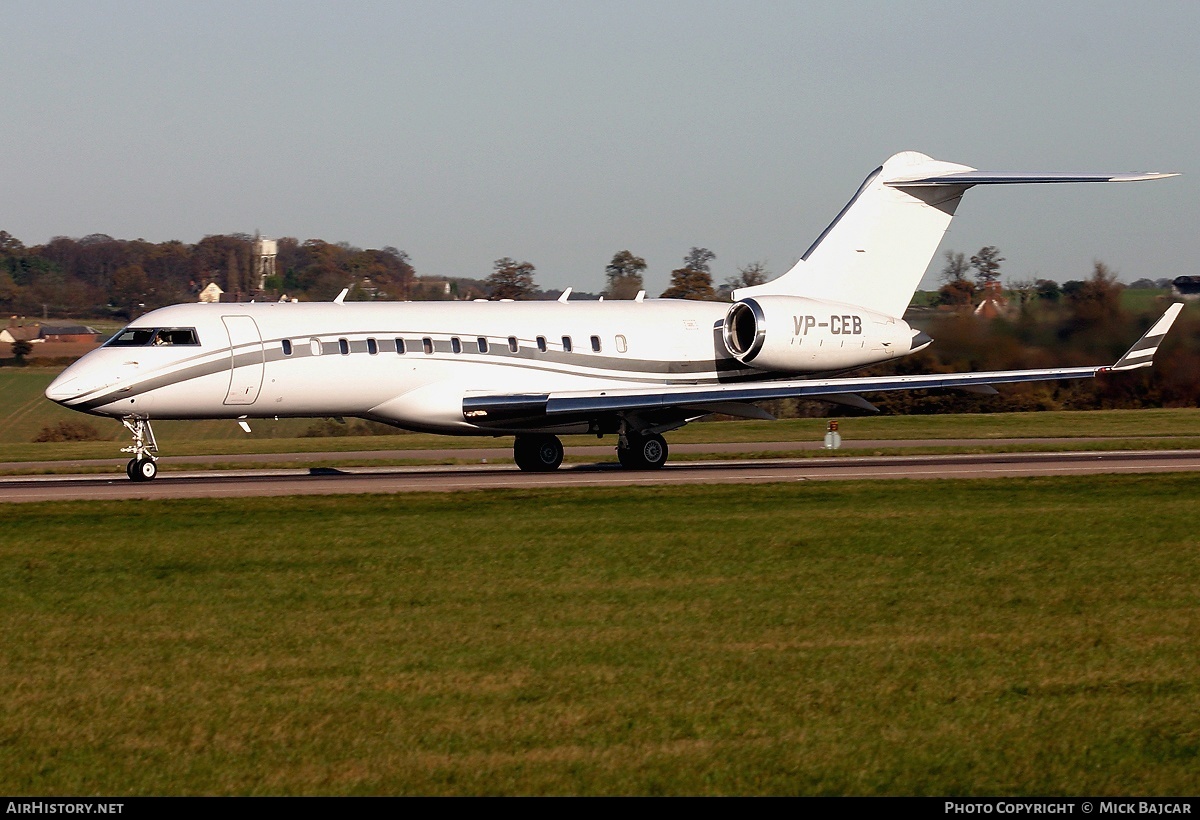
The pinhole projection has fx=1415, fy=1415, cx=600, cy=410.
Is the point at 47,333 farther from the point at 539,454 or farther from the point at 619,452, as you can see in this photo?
the point at 619,452

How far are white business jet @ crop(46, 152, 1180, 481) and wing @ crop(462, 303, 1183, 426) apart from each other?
0.04 m

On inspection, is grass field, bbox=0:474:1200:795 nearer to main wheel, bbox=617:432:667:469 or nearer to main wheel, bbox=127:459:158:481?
main wheel, bbox=127:459:158:481

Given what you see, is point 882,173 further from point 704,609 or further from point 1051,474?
point 704,609

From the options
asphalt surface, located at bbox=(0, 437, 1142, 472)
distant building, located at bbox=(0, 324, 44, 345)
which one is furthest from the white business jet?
distant building, located at bbox=(0, 324, 44, 345)

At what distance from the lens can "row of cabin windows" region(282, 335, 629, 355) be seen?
26406mm

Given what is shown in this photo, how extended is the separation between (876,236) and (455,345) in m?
9.56

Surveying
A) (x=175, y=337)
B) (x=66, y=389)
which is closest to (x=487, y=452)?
(x=175, y=337)

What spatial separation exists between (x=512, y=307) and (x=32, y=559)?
1428 cm

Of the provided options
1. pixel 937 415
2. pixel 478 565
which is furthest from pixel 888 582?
pixel 937 415

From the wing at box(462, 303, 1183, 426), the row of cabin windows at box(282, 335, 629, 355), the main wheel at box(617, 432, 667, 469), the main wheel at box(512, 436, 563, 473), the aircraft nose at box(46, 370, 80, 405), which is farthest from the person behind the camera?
the main wheel at box(512, 436, 563, 473)

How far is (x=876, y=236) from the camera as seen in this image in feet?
99.8

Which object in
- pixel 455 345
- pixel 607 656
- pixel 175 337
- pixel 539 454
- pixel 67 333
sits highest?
pixel 67 333

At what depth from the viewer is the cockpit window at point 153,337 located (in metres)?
25.6

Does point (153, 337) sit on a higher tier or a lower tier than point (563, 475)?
higher
